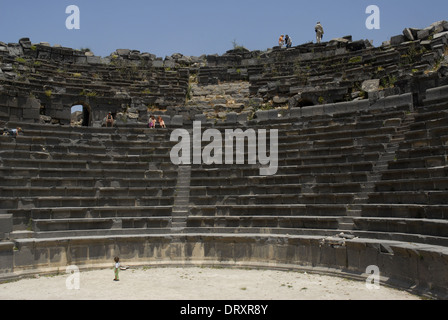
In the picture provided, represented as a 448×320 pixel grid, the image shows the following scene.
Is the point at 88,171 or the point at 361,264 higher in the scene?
the point at 88,171

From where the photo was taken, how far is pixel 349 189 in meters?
12.8

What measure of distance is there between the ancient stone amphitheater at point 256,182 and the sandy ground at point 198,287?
0.60 meters

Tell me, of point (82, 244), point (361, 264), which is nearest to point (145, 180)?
point (82, 244)

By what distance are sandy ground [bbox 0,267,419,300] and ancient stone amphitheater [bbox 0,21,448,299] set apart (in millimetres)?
601

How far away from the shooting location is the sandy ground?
920 cm

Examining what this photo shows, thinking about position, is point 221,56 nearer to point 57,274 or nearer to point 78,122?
point 78,122

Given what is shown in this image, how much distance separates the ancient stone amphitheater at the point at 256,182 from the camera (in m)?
11.1

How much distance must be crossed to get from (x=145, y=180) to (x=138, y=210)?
1.25 meters

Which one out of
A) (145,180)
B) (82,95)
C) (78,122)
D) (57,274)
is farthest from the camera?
(78,122)

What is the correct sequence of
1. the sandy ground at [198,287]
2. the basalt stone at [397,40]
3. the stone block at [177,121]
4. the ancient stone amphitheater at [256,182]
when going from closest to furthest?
the sandy ground at [198,287] → the ancient stone amphitheater at [256,182] → the stone block at [177,121] → the basalt stone at [397,40]

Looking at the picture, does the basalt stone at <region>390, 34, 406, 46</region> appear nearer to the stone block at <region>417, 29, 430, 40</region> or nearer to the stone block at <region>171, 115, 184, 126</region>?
the stone block at <region>417, 29, 430, 40</region>

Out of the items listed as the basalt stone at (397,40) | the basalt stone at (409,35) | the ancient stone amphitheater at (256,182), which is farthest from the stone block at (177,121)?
the basalt stone at (409,35)

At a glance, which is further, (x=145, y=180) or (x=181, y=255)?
(x=145, y=180)

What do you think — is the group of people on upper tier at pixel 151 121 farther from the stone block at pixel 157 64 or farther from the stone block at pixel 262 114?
the stone block at pixel 157 64
